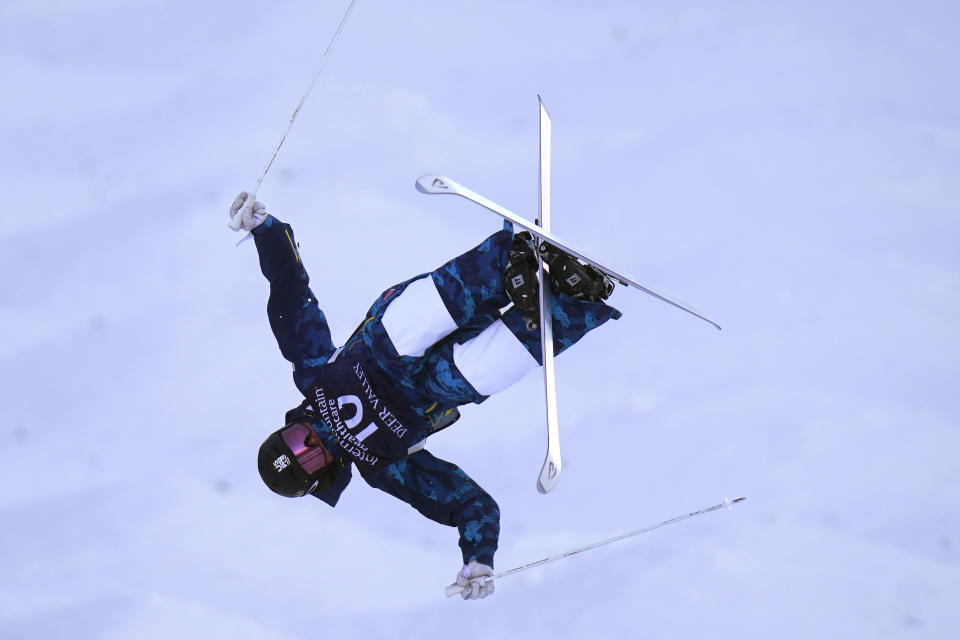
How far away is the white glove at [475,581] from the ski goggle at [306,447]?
95 cm

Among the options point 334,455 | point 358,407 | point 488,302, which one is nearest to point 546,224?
point 488,302

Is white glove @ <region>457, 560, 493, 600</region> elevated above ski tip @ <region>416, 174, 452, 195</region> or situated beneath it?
situated beneath

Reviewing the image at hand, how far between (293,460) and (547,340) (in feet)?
5.44

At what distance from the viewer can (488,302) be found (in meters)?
5.23

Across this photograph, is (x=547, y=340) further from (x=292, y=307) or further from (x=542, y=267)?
(x=292, y=307)

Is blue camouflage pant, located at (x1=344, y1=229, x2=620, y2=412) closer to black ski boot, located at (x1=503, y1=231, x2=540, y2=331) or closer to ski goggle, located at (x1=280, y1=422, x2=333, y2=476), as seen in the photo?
black ski boot, located at (x1=503, y1=231, x2=540, y2=331)

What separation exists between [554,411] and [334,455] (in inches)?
65.3

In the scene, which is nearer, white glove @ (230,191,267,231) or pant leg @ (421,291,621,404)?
pant leg @ (421,291,621,404)

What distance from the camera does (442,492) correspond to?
5992 mm

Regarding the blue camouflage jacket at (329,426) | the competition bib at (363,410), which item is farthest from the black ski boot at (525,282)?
the competition bib at (363,410)

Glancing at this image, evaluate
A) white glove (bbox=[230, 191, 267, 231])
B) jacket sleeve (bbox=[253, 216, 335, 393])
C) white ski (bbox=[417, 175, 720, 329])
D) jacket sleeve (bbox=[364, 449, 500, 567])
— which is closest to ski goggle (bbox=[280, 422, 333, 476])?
jacket sleeve (bbox=[253, 216, 335, 393])

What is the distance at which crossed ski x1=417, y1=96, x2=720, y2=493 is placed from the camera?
14.9ft

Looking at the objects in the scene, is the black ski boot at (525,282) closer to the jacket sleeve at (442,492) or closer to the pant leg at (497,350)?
the pant leg at (497,350)

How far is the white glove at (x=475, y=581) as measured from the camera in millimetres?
5566
